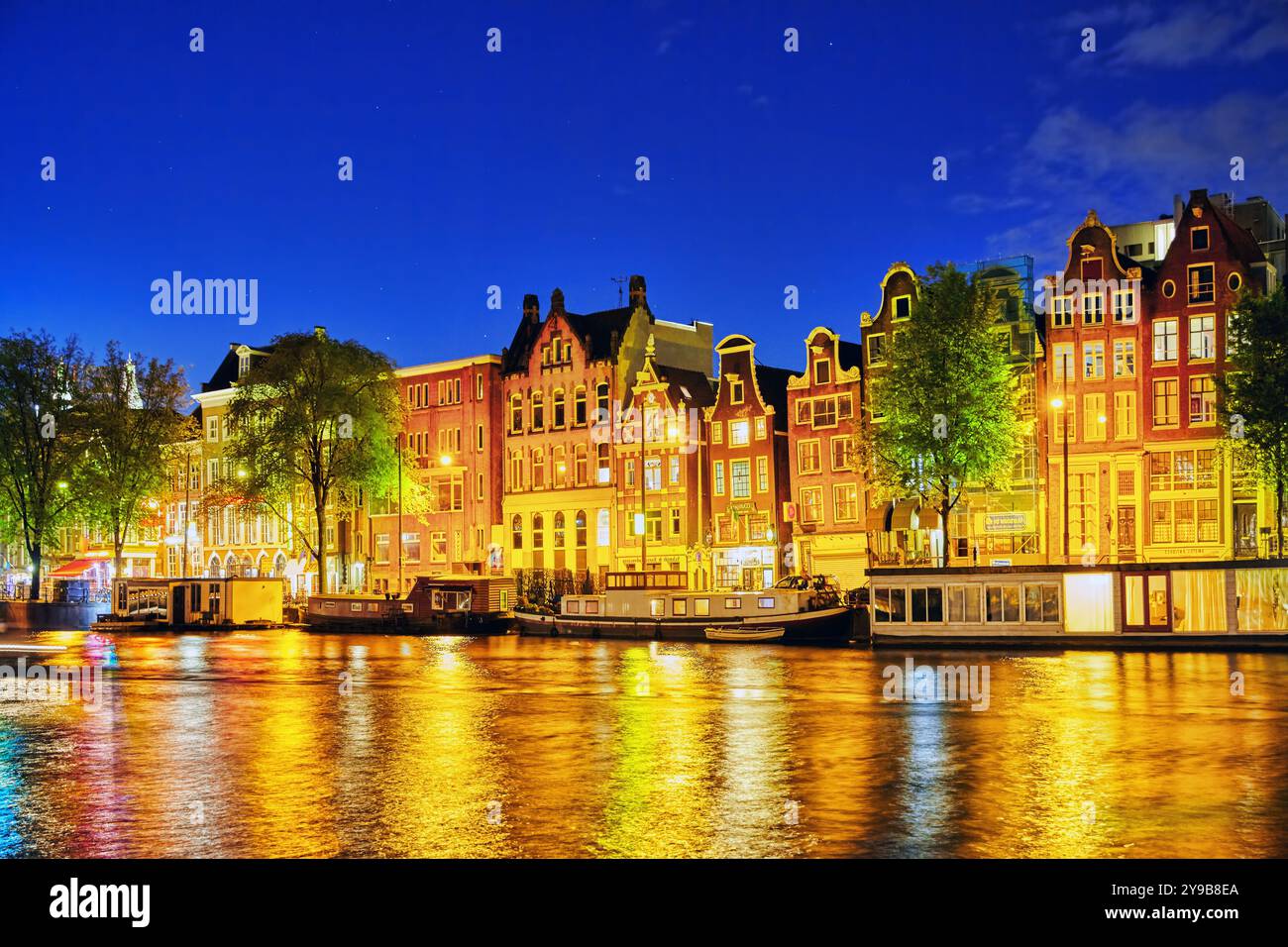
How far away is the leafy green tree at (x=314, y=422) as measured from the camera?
91.9m

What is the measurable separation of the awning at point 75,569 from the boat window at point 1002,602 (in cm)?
8797

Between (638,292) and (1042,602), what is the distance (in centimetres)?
5137

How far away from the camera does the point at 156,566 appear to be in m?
135

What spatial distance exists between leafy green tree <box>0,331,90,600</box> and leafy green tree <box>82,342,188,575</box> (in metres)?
0.98

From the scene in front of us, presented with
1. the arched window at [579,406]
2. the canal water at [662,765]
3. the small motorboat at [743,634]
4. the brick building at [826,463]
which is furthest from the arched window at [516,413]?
the canal water at [662,765]

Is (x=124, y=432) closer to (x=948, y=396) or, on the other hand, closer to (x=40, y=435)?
(x=40, y=435)

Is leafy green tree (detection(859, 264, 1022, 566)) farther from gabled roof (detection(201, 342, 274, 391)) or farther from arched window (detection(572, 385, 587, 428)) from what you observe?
gabled roof (detection(201, 342, 274, 391))

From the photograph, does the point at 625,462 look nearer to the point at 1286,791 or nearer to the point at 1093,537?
the point at 1093,537

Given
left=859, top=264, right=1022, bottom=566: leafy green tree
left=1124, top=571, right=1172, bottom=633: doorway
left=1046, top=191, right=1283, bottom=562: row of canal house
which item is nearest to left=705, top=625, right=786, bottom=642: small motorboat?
left=859, top=264, right=1022, bottom=566: leafy green tree

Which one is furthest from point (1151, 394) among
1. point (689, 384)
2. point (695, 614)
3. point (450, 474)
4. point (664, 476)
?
point (450, 474)

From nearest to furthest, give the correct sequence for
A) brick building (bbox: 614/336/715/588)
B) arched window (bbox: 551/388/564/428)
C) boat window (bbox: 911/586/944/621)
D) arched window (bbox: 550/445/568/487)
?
boat window (bbox: 911/586/944/621), brick building (bbox: 614/336/715/588), arched window (bbox: 550/445/568/487), arched window (bbox: 551/388/564/428)

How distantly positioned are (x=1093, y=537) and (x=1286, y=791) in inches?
2226

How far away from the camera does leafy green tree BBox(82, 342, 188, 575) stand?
98812 millimetres
